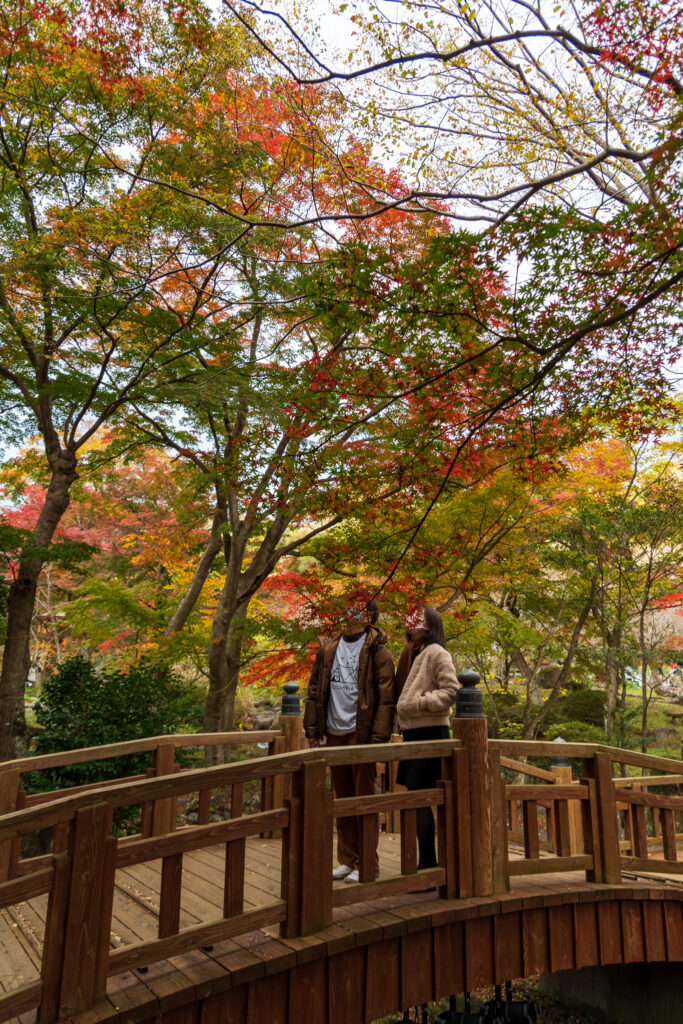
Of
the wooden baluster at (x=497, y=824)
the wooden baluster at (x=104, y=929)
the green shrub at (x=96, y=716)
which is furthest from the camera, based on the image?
the green shrub at (x=96, y=716)

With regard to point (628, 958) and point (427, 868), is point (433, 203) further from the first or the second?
point (628, 958)

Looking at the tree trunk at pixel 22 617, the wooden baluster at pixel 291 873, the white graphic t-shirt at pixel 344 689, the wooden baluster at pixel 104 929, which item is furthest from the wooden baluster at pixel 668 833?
the tree trunk at pixel 22 617

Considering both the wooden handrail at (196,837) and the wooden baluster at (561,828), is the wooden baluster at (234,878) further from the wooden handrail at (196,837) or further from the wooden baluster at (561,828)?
the wooden baluster at (561,828)

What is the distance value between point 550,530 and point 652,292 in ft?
24.0

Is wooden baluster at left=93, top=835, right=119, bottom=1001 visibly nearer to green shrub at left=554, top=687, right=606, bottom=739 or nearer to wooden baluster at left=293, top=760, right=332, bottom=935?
wooden baluster at left=293, top=760, right=332, bottom=935

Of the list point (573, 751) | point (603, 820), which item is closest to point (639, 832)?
point (603, 820)

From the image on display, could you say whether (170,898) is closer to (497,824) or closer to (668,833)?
(497,824)

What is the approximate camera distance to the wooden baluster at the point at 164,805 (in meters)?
→ 4.52

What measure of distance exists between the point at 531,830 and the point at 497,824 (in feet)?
1.46

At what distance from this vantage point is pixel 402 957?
3.44m

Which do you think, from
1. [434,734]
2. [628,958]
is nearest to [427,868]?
[434,734]

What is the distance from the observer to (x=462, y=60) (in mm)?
5441

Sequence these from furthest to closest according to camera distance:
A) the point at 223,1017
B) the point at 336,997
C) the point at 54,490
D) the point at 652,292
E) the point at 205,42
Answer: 1. the point at 54,490
2. the point at 205,42
3. the point at 652,292
4. the point at 336,997
5. the point at 223,1017

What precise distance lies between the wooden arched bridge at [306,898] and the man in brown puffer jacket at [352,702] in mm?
489
